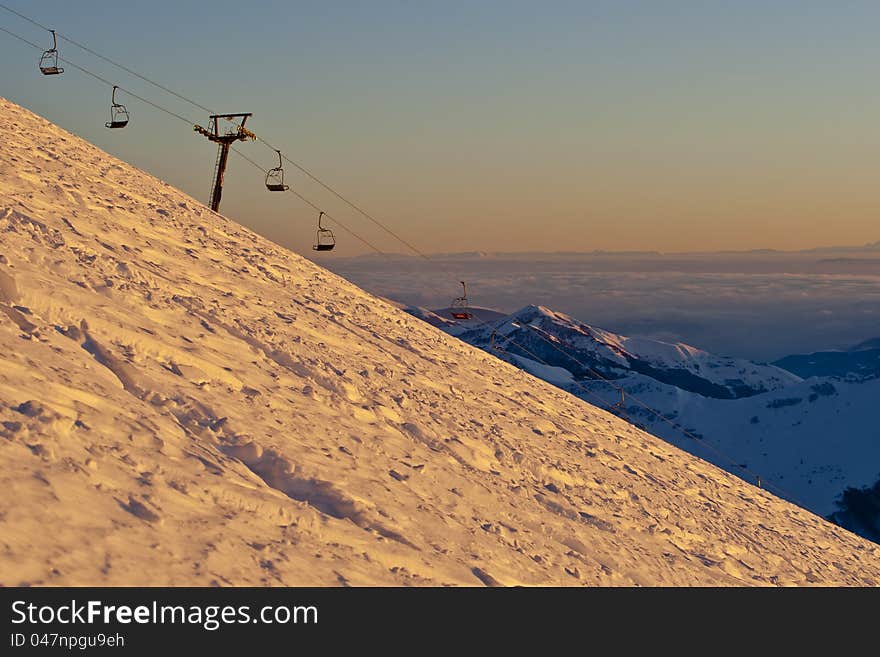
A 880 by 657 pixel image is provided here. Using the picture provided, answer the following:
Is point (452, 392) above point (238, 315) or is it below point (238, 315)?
below

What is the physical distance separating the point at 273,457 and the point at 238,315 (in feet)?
24.0

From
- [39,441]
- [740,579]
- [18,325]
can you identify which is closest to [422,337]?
[740,579]

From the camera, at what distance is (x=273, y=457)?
12.3 metres

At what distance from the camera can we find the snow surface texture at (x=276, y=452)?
9.47 metres

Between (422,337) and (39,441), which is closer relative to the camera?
(39,441)

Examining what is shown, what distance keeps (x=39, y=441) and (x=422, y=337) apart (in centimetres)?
1776

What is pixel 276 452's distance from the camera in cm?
1245

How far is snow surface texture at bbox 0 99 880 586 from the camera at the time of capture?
9.47m

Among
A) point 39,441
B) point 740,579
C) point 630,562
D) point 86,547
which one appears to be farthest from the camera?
point 740,579

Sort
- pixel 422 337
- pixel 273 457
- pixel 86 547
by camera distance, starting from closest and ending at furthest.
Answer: pixel 86 547 → pixel 273 457 → pixel 422 337

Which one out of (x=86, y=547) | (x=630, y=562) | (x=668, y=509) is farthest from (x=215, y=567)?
(x=668, y=509)
